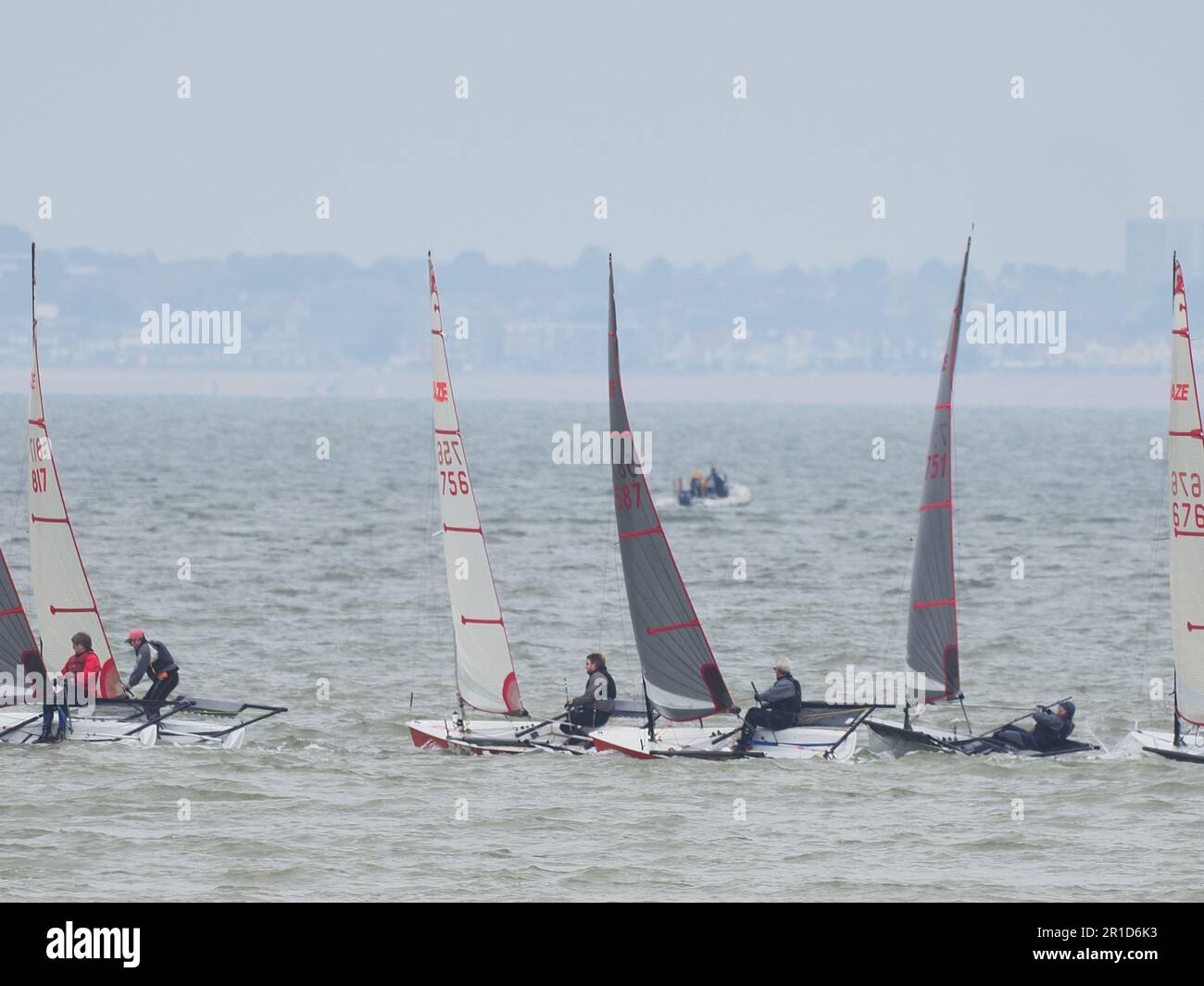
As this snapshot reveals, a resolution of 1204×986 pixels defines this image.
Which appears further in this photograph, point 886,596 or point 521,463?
point 521,463

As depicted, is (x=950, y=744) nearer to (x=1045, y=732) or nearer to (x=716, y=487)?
(x=1045, y=732)

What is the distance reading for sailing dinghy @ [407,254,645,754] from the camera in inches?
936

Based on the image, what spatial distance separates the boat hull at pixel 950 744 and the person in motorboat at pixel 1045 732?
57 mm

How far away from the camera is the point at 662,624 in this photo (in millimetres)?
23625

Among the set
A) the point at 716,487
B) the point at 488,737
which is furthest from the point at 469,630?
the point at 716,487

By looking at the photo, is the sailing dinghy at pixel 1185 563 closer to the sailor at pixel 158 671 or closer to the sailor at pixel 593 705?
the sailor at pixel 593 705

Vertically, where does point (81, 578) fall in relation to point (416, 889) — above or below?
above

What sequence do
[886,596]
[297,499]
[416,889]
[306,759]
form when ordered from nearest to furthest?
[416,889], [306,759], [886,596], [297,499]

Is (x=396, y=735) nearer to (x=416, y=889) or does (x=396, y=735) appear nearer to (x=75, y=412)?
(x=416, y=889)

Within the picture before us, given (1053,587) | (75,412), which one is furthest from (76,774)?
(75,412)

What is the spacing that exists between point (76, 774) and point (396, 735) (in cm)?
456

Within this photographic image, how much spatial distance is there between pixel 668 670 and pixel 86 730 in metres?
6.43
